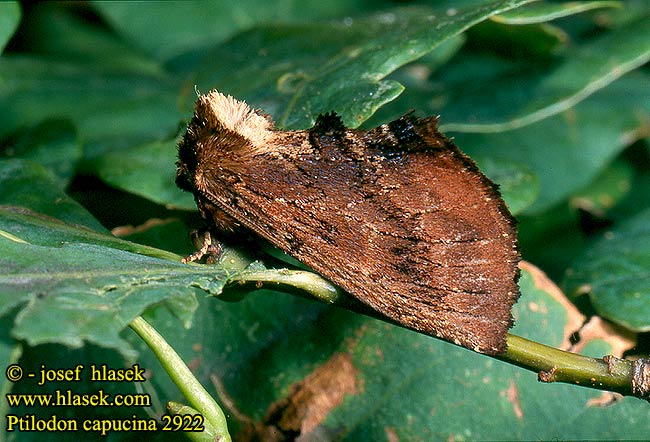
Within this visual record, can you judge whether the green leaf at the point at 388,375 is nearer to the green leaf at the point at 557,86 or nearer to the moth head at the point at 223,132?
the moth head at the point at 223,132

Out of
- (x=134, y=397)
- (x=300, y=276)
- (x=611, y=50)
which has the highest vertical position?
(x=300, y=276)

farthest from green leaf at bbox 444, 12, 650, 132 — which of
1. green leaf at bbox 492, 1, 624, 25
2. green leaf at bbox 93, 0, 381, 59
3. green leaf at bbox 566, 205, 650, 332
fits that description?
green leaf at bbox 93, 0, 381, 59

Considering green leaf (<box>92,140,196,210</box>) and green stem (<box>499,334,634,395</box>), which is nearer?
green stem (<box>499,334,634,395</box>)

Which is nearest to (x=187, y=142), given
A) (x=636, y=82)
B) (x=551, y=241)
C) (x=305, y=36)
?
(x=305, y=36)

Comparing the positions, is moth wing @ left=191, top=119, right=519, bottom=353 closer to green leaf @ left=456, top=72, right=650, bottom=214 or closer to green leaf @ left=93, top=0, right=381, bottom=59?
green leaf @ left=456, top=72, right=650, bottom=214

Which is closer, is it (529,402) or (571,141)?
(529,402)

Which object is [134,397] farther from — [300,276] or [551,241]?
[551,241]

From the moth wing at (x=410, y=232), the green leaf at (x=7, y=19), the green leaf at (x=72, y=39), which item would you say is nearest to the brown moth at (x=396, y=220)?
the moth wing at (x=410, y=232)
